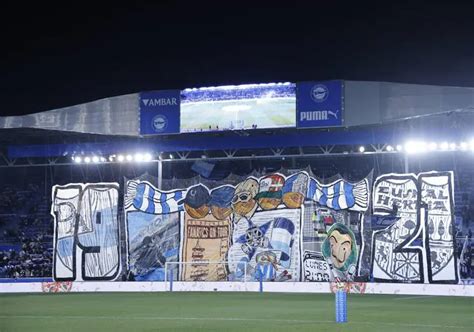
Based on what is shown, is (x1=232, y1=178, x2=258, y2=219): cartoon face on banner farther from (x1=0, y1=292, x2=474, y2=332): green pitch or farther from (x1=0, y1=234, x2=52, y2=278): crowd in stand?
(x1=0, y1=234, x2=52, y2=278): crowd in stand

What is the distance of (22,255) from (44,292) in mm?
7602

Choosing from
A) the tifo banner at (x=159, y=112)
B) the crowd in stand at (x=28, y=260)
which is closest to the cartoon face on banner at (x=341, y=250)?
the tifo banner at (x=159, y=112)

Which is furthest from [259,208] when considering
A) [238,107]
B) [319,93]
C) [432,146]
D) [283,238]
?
[432,146]

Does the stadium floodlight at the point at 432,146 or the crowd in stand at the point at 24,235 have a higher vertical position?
the stadium floodlight at the point at 432,146

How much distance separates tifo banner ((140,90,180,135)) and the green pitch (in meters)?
10.0

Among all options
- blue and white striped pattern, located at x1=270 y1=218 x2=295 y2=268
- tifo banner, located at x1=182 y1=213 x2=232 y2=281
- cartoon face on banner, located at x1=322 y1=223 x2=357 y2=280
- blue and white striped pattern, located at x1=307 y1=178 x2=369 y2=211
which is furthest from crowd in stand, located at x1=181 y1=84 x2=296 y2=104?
cartoon face on banner, located at x1=322 y1=223 x2=357 y2=280

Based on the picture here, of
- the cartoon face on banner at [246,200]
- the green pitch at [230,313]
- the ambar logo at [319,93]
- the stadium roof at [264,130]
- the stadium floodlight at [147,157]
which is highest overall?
the ambar logo at [319,93]

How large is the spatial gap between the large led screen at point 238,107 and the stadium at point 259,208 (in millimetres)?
55

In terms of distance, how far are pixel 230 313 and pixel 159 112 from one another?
59.2 ft

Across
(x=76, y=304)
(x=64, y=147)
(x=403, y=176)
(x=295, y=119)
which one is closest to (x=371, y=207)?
(x=403, y=176)

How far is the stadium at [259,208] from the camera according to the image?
116 feet

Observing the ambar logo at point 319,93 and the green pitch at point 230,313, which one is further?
the ambar logo at point 319,93

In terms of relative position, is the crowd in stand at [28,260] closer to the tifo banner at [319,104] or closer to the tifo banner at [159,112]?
the tifo banner at [159,112]

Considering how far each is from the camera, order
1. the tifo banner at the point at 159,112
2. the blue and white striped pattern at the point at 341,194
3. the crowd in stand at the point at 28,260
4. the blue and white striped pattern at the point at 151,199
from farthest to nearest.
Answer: the crowd in stand at the point at 28,260
the blue and white striped pattern at the point at 151,199
the tifo banner at the point at 159,112
the blue and white striped pattern at the point at 341,194
